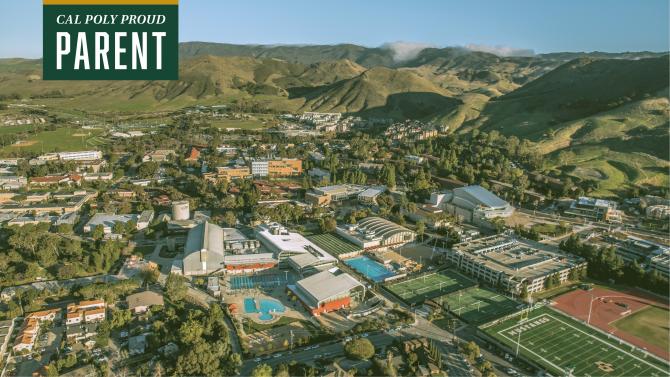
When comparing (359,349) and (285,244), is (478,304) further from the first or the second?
(285,244)

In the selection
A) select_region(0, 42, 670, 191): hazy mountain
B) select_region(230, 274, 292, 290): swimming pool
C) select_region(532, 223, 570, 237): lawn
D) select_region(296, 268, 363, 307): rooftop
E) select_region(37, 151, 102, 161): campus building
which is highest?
select_region(0, 42, 670, 191): hazy mountain

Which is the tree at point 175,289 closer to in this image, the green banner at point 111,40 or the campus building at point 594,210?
the green banner at point 111,40

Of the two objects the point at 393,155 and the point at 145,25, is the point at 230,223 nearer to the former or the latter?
the point at 145,25

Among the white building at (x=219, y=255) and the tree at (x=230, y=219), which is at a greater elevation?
the tree at (x=230, y=219)

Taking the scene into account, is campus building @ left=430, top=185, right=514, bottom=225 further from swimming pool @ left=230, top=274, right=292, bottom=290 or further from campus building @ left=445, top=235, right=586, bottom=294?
swimming pool @ left=230, top=274, right=292, bottom=290

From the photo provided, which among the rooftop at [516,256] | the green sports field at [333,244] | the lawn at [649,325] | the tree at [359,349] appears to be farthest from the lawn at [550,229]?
the tree at [359,349]

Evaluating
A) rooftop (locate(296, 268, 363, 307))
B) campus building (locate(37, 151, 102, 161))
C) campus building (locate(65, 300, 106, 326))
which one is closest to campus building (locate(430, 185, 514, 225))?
rooftop (locate(296, 268, 363, 307))
